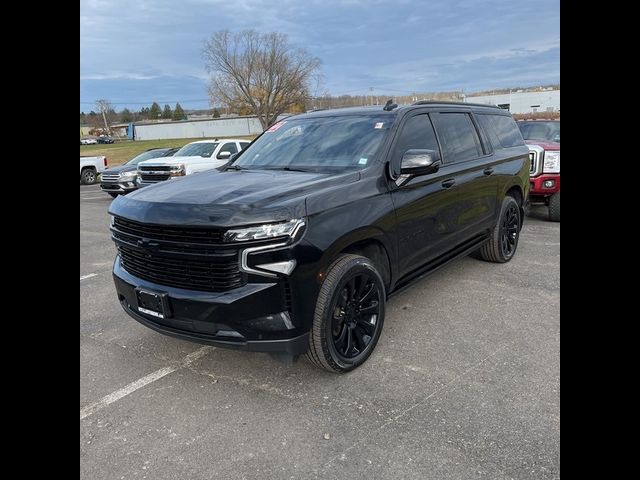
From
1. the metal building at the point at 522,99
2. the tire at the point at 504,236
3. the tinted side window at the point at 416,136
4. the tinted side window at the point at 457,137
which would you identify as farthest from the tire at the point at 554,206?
the metal building at the point at 522,99

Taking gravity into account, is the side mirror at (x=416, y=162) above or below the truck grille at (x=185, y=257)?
above

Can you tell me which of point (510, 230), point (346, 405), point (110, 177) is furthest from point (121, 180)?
point (346, 405)

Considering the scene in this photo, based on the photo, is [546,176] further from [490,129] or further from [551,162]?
[490,129]

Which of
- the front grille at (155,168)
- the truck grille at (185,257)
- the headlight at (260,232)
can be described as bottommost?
the truck grille at (185,257)

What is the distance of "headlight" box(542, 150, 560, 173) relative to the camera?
802cm

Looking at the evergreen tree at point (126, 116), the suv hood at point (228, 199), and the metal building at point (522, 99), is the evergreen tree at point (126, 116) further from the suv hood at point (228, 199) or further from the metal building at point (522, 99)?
the suv hood at point (228, 199)

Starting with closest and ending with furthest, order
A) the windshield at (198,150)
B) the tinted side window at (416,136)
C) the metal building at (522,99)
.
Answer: the tinted side window at (416,136)
the windshield at (198,150)
the metal building at (522,99)

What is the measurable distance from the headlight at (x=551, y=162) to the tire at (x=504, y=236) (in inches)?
98.5

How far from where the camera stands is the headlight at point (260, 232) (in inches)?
109

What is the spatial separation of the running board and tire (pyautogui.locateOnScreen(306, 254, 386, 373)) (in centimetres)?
Result: 39

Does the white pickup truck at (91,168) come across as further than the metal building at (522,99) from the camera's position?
No

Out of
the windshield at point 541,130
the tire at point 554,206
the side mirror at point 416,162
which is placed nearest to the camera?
the side mirror at point 416,162
